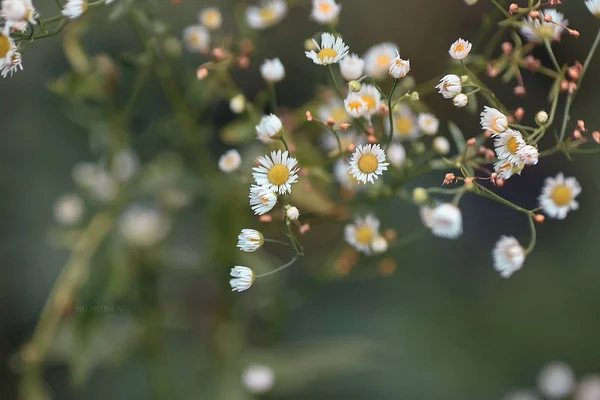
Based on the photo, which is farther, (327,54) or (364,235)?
(364,235)

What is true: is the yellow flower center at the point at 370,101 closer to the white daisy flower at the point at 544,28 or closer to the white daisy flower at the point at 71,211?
the white daisy flower at the point at 544,28

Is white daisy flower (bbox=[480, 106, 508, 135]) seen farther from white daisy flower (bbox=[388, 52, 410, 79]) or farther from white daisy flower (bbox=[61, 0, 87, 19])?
white daisy flower (bbox=[61, 0, 87, 19])

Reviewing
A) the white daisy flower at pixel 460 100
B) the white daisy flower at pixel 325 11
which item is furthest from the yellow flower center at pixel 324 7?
the white daisy flower at pixel 460 100

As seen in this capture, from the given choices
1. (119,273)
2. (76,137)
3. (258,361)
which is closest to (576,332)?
(258,361)

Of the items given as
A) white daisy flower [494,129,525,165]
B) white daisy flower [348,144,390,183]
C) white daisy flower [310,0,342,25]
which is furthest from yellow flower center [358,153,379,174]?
white daisy flower [310,0,342,25]

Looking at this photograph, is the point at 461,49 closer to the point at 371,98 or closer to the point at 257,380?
the point at 371,98

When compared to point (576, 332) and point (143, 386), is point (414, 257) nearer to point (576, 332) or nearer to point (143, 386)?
point (576, 332)

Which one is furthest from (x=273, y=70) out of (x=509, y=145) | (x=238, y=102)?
(x=509, y=145)
